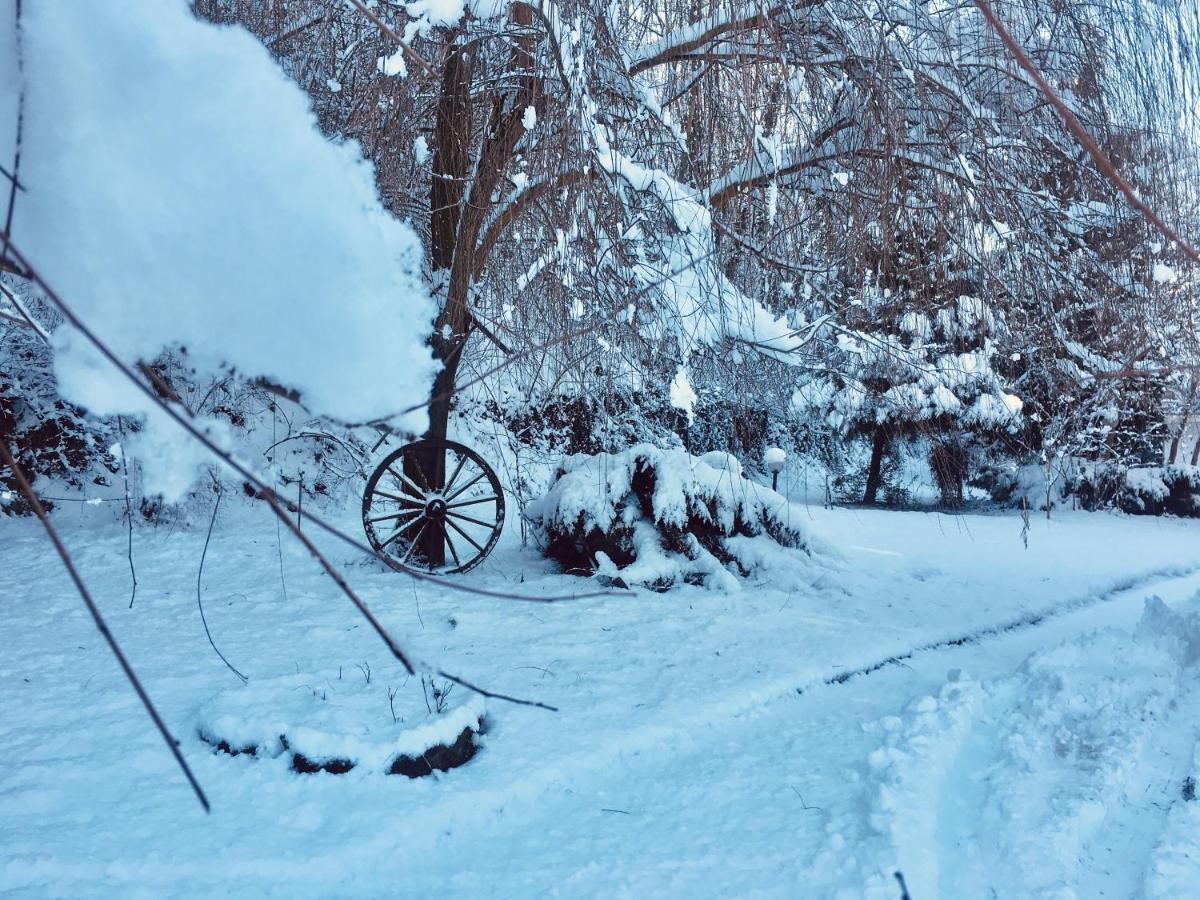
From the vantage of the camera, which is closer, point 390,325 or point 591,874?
point 390,325

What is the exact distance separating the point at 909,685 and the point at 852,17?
2.97 metres

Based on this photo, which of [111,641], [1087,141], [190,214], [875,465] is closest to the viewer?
[111,641]

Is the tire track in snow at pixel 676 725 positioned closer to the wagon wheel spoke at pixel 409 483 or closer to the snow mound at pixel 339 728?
the snow mound at pixel 339 728

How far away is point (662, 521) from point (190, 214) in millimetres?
4649

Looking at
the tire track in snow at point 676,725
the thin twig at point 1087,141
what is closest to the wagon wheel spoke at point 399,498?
the tire track in snow at point 676,725

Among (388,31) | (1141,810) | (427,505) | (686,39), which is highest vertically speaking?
(686,39)

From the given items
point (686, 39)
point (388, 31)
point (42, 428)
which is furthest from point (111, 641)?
point (42, 428)

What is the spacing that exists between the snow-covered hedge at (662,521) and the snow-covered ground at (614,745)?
10.2 inches

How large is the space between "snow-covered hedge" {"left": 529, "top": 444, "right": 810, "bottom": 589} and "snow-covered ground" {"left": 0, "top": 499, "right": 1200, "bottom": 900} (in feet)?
0.85

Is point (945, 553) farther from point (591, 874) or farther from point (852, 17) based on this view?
point (591, 874)

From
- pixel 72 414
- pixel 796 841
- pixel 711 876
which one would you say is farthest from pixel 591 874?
pixel 72 414

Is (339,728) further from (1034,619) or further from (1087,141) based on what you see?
(1034,619)

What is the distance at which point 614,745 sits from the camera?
2.97m

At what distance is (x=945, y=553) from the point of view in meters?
6.87
